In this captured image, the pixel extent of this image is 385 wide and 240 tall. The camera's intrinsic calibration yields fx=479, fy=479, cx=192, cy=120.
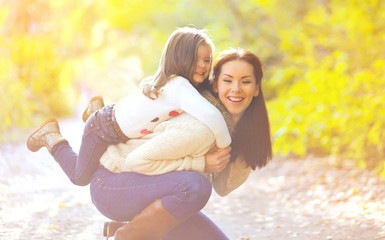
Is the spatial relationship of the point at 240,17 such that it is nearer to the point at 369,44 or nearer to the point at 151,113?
the point at 369,44

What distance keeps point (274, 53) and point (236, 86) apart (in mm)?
5679

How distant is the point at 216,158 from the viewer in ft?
8.35

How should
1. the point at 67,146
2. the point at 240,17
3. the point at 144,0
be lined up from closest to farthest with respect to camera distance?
the point at 67,146 → the point at 240,17 → the point at 144,0

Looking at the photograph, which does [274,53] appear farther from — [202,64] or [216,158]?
[216,158]

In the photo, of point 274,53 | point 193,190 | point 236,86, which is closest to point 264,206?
point 236,86

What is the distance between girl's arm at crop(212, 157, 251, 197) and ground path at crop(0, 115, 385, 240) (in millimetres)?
955

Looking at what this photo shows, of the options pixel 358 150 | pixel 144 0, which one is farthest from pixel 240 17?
pixel 358 150

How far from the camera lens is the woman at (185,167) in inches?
95.3

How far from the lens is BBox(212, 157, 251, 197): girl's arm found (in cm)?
286

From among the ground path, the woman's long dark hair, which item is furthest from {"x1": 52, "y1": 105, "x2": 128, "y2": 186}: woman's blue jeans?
the ground path

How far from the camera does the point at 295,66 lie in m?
7.31

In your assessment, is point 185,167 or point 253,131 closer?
point 185,167

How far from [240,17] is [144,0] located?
2.89 metres

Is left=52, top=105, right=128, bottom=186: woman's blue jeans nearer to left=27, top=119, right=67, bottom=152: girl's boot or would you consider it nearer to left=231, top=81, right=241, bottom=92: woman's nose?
left=27, top=119, right=67, bottom=152: girl's boot
